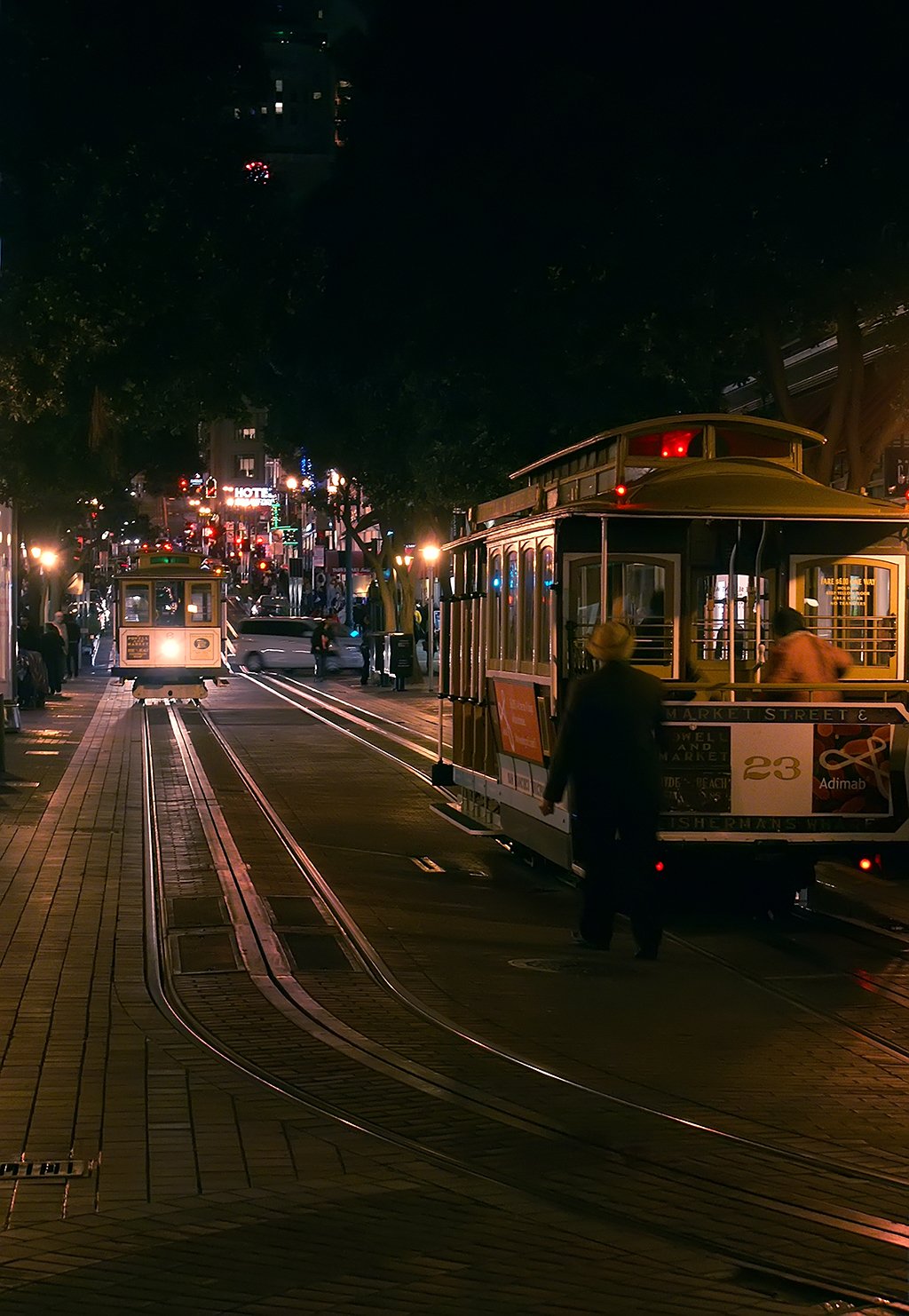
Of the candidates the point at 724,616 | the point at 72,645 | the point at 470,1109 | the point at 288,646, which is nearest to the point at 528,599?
the point at 724,616

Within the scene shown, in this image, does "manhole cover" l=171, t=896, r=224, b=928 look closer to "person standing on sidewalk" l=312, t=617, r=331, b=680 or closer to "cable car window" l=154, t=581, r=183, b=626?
"cable car window" l=154, t=581, r=183, b=626

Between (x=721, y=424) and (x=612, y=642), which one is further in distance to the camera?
(x=721, y=424)

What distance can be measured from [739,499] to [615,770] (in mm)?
2961

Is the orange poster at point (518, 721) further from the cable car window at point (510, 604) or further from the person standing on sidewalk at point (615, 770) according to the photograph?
the person standing on sidewalk at point (615, 770)

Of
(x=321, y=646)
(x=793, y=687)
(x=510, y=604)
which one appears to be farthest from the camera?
(x=321, y=646)

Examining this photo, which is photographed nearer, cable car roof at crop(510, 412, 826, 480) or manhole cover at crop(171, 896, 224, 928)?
manhole cover at crop(171, 896, 224, 928)

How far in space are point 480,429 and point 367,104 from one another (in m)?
5.30

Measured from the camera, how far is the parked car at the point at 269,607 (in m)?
126

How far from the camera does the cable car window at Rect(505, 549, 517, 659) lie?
1564cm

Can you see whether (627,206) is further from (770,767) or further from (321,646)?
(321,646)

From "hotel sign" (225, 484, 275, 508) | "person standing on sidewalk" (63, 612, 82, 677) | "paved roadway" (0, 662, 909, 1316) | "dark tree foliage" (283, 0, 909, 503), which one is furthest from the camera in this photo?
"hotel sign" (225, 484, 275, 508)

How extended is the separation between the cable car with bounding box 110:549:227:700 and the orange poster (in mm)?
27460

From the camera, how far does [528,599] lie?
1498 centimetres

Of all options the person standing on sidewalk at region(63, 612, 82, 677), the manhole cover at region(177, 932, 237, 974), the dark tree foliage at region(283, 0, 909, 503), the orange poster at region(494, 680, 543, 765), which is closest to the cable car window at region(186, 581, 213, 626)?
the person standing on sidewalk at region(63, 612, 82, 677)
